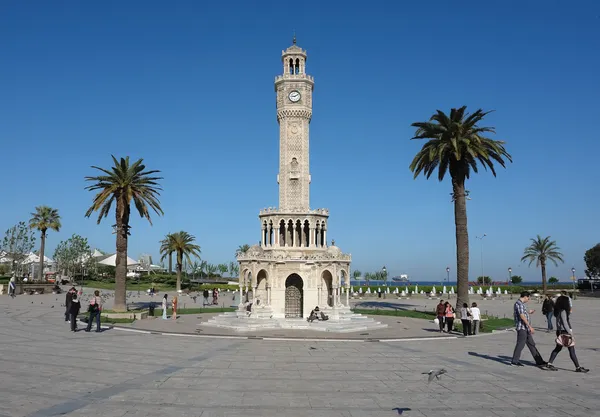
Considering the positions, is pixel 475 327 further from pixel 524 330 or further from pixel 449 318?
pixel 524 330

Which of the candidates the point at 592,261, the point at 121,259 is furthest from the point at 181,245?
the point at 592,261

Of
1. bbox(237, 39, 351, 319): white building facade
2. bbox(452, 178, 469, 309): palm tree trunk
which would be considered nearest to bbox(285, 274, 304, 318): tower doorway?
Result: bbox(237, 39, 351, 319): white building facade

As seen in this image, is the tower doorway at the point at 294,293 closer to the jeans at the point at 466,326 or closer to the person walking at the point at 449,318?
the person walking at the point at 449,318

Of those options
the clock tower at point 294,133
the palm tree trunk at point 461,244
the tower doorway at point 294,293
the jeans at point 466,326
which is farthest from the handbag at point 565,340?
the clock tower at point 294,133

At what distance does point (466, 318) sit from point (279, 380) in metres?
14.4

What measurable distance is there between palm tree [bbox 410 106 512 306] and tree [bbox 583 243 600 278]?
283ft

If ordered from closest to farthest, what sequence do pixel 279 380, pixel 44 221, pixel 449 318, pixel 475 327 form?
pixel 279 380
pixel 475 327
pixel 449 318
pixel 44 221

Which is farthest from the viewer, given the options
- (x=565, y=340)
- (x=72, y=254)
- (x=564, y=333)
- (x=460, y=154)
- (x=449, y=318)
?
(x=72, y=254)

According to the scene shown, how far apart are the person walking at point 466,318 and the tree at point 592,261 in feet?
316

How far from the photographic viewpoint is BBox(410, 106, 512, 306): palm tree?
34375 mm

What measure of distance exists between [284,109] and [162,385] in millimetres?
29399

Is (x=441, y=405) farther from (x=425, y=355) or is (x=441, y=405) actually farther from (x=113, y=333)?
(x=113, y=333)

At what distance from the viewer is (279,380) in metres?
14.0

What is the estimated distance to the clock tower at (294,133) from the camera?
38719mm
